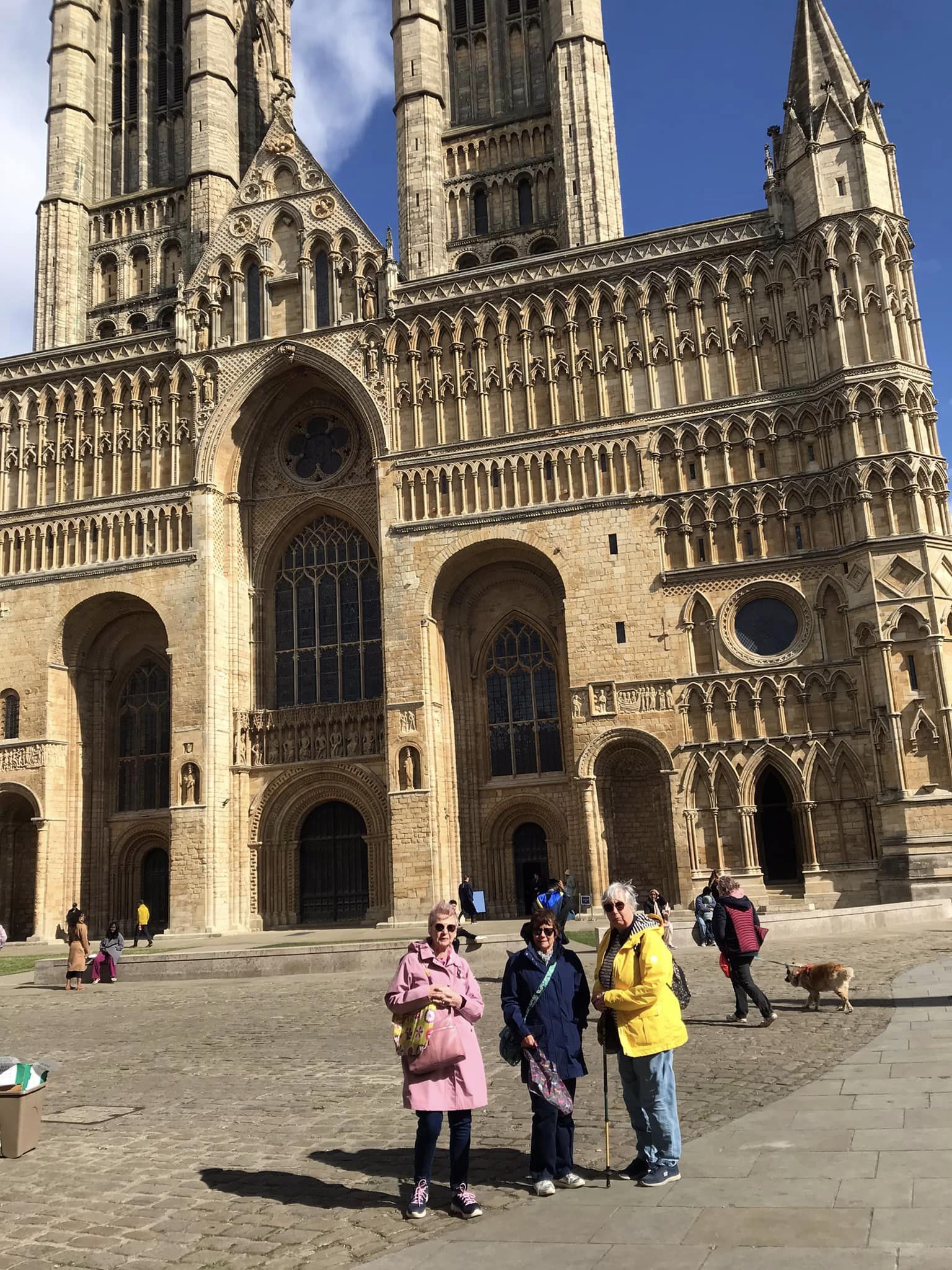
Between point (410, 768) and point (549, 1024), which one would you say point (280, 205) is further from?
point (549, 1024)

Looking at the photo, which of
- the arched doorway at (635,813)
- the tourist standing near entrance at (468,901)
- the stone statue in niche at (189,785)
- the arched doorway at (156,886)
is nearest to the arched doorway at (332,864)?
the stone statue in niche at (189,785)

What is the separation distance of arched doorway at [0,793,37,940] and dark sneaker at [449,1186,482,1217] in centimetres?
3160

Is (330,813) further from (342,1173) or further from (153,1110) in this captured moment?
(342,1173)

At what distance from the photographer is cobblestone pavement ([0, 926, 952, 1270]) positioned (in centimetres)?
571

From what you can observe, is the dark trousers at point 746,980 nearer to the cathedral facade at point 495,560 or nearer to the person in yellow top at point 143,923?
the cathedral facade at point 495,560

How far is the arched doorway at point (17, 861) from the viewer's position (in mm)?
34156

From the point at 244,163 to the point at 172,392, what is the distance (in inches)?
663

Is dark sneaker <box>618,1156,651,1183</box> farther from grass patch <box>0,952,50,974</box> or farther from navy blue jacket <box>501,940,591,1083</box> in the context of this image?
grass patch <box>0,952,50,974</box>

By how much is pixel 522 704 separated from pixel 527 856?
456cm

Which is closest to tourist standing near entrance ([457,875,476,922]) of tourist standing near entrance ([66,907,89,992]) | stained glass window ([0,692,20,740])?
tourist standing near entrance ([66,907,89,992])

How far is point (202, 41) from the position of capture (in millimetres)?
43812

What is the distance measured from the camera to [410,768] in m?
29.8

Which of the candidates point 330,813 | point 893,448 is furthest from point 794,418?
point 330,813

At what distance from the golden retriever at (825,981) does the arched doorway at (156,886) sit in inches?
1053
